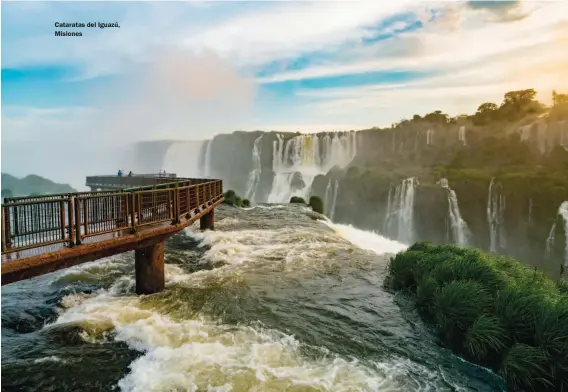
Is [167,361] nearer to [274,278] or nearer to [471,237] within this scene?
[274,278]

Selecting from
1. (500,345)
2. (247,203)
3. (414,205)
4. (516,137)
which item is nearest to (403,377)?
(500,345)

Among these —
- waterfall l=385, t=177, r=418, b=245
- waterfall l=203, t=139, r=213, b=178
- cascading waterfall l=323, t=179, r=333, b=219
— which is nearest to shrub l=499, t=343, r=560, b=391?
waterfall l=385, t=177, r=418, b=245

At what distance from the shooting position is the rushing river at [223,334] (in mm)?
7133

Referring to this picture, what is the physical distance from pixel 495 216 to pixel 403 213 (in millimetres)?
9379

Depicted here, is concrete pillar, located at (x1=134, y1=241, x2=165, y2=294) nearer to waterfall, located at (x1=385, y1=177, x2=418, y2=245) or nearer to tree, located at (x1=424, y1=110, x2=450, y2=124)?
waterfall, located at (x1=385, y1=177, x2=418, y2=245)

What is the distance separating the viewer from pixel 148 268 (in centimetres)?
1124

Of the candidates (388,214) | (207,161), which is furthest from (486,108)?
(207,161)

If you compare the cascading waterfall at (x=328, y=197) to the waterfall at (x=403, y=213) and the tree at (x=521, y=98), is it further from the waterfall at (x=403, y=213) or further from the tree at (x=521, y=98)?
the tree at (x=521, y=98)

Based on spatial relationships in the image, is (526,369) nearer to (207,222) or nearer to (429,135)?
(207,222)

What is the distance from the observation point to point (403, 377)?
745 cm

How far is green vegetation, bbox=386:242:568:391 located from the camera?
7098 millimetres

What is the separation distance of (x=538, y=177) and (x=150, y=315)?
40.5 m

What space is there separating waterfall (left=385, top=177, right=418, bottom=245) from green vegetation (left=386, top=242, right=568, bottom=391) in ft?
101

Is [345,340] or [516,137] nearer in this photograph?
[345,340]
